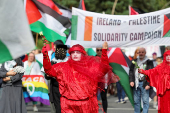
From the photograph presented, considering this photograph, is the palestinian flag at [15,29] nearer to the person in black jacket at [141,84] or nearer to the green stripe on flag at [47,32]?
the green stripe on flag at [47,32]

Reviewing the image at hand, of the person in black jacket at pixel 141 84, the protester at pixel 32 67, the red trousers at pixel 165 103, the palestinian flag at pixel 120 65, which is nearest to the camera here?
the red trousers at pixel 165 103

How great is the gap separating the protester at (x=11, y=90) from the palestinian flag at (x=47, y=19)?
1.06 metres

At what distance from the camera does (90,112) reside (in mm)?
5293

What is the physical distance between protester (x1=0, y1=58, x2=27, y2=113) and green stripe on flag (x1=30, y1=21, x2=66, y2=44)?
0.96 m

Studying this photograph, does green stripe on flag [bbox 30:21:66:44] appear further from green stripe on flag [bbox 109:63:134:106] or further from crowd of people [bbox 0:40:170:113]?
green stripe on flag [bbox 109:63:134:106]

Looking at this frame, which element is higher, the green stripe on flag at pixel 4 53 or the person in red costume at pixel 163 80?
the green stripe on flag at pixel 4 53

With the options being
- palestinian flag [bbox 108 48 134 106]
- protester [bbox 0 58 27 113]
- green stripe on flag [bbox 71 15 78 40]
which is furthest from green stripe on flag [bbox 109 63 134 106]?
protester [bbox 0 58 27 113]

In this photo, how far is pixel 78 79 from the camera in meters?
5.28

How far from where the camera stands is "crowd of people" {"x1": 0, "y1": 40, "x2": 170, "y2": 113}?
5.23 metres

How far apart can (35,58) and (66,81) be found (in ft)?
18.3

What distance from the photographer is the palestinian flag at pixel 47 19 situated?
7.99 m

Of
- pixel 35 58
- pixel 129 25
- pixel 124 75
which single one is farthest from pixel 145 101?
pixel 35 58

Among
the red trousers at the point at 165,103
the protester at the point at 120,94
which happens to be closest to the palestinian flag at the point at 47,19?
the red trousers at the point at 165,103

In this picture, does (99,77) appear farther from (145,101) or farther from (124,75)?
(124,75)
